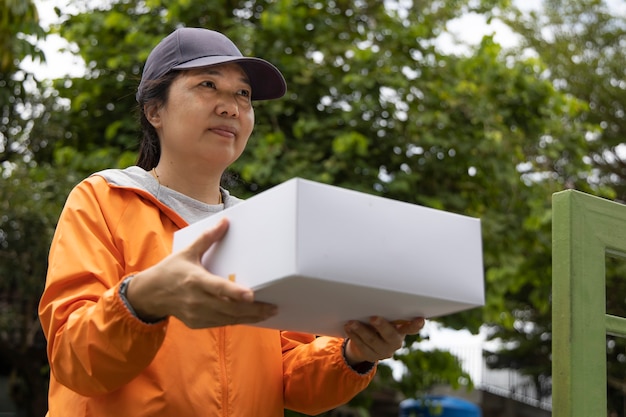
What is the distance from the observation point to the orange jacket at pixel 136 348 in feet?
4.37

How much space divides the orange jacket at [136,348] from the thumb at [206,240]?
0.41 ft

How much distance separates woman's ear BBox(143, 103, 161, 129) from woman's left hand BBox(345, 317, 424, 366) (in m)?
0.53

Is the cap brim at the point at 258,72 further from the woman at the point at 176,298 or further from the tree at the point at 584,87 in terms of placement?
the tree at the point at 584,87

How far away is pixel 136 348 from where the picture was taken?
4.33 feet

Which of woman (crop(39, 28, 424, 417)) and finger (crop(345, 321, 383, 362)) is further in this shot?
finger (crop(345, 321, 383, 362))

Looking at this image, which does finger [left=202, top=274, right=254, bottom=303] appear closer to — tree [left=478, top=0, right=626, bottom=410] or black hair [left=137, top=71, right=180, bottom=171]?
black hair [left=137, top=71, right=180, bottom=171]

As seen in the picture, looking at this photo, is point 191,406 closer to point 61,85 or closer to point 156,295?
point 156,295

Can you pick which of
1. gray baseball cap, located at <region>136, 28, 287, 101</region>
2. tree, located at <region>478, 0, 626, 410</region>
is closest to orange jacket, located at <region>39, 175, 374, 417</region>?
gray baseball cap, located at <region>136, 28, 287, 101</region>

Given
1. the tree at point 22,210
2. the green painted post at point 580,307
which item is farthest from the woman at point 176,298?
the tree at point 22,210

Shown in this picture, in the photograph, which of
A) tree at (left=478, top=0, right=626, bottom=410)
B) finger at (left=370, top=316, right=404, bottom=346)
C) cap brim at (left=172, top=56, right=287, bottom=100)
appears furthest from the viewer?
tree at (left=478, top=0, right=626, bottom=410)

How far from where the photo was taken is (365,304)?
1.36 metres

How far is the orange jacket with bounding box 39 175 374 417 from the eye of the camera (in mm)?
1332

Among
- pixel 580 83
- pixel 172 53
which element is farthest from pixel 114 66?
pixel 580 83

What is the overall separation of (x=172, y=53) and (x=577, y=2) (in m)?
14.5
